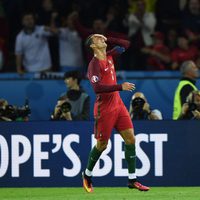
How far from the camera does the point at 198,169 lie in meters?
14.6

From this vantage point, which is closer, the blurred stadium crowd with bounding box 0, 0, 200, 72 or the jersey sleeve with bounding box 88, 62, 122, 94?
the jersey sleeve with bounding box 88, 62, 122, 94

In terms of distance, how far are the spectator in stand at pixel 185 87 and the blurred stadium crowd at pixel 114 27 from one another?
2.18 meters

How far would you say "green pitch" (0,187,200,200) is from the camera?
13070 millimetres

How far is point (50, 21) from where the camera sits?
19.1 meters

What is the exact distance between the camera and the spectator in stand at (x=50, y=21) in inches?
755

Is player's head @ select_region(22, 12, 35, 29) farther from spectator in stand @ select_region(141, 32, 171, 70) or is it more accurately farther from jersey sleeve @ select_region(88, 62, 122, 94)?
jersey sleeve @ select_region(88, 62, 122, 94)

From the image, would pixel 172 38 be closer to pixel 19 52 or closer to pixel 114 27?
pixel 114 27

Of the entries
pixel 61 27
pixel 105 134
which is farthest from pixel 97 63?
pixel 61 27

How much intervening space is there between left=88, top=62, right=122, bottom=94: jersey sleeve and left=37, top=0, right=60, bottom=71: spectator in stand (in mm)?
5979

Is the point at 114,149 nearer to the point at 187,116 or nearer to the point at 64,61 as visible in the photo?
the point at 187,116

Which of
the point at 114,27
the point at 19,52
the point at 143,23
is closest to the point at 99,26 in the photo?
the point at 114,27

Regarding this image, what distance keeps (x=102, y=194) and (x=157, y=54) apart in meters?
5.42

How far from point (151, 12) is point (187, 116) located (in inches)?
184

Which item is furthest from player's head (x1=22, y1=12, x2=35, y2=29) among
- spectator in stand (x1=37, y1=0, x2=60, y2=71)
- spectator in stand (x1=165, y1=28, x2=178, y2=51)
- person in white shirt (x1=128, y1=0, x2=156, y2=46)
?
spectator in stand (x1=165, y1=28, x2=178, y2=51)
